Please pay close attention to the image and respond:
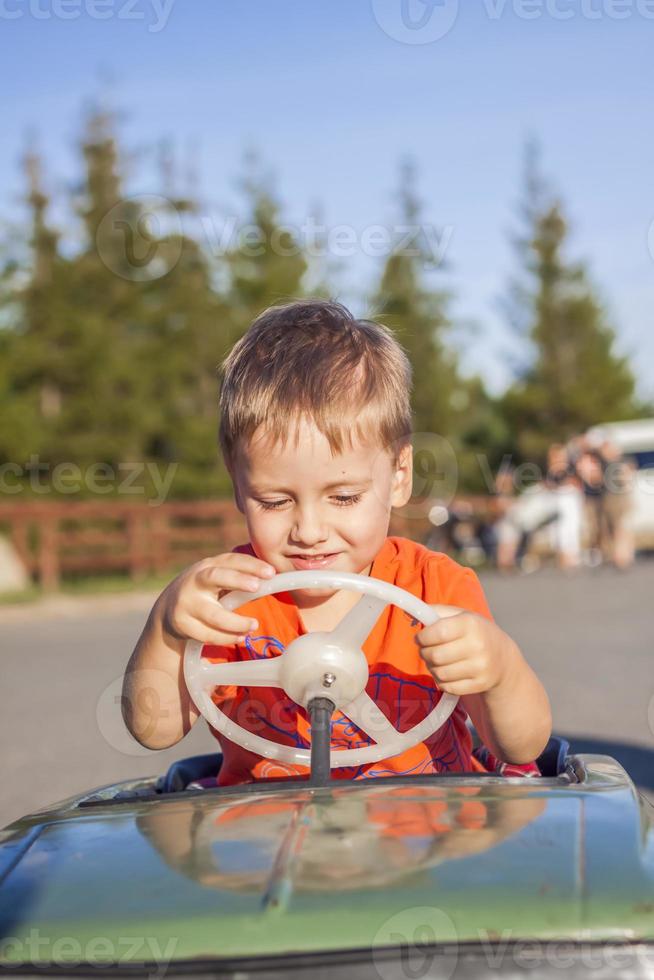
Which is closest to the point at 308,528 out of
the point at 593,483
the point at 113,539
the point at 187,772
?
the point at 187,772

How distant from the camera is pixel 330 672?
1.65 meters

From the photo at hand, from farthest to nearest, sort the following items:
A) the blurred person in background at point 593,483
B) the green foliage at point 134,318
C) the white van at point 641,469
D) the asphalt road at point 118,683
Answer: the green foliage at point 134,318 → the white van at point 641,469 → the blurred person in background at point 593,483 → the asphalt road at point 118,683

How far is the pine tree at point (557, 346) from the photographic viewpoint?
37.7 metres

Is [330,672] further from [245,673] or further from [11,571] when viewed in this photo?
[11,571]

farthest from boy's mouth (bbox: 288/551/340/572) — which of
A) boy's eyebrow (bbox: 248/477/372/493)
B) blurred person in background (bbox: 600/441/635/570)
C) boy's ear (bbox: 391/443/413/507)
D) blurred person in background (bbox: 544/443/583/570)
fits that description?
blurred person in background (bbox: 544/443/583/570)

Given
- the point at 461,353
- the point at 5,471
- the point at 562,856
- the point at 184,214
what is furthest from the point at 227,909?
the point at 461,353

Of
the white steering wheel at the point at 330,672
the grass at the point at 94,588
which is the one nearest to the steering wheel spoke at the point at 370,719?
the white steering wheel at the point at 330,672

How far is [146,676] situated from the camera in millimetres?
2055

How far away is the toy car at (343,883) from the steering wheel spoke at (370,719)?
0.76 feet

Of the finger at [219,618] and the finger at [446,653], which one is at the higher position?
the finger at [219,618]

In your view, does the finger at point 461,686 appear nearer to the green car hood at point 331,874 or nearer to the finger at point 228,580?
the green car hood at point 331,874

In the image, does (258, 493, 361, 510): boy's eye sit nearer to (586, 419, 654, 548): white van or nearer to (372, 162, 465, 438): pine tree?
(586, 419, 654, 548): white van

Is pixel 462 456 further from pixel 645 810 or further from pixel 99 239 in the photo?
pixel 645 810

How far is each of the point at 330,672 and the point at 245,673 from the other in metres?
0.21
